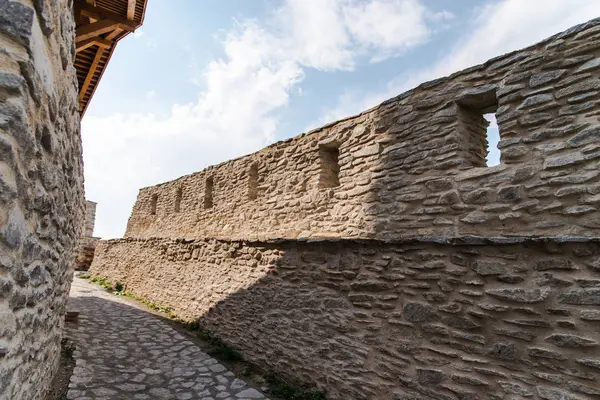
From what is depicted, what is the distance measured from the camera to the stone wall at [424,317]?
114 inches

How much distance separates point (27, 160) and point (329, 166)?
4.71 meters

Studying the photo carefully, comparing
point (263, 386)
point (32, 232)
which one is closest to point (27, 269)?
point (32, 232)

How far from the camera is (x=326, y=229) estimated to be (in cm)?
546

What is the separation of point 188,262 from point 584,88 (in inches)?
288

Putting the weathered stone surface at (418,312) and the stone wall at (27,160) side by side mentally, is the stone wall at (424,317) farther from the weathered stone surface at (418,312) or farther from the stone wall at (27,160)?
the stone wall at (27,160)

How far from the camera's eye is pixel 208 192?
29.6 feet

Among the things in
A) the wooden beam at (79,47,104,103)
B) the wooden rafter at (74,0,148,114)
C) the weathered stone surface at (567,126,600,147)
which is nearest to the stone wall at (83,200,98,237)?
the wooden beam at (79,47,104,103)

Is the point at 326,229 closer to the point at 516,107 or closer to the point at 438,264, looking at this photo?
the point at 438,264

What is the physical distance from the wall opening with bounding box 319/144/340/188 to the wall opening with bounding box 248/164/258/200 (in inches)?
78.6

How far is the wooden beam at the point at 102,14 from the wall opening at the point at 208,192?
3837 mm

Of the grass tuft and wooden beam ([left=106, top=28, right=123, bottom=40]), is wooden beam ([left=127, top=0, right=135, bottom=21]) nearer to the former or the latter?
wooden beam ([left=106, top=28, right=123, bottom=40])

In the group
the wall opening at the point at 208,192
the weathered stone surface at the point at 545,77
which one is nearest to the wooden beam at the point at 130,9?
the wall opening at the point at 208,192

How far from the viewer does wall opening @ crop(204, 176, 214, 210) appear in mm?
8922

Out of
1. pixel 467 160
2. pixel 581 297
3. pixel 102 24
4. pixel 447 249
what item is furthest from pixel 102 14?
pixel 581 297
